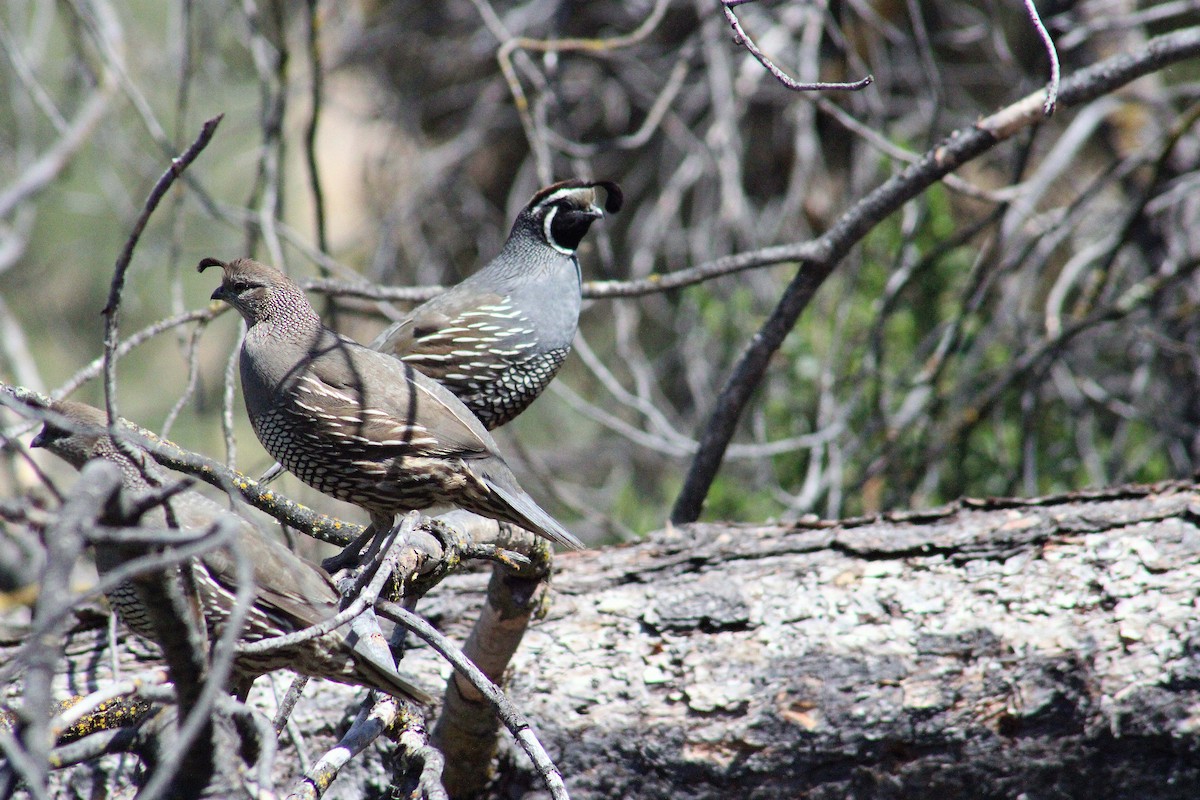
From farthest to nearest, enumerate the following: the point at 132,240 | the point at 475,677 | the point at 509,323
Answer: the point at 509,323 → the point at 475,677 → the point at 132,240

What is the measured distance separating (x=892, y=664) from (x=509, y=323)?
1.31 meters

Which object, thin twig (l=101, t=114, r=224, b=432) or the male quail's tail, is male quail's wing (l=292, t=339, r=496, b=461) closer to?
the male quail's tail

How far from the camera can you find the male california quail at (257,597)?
6.13 ft

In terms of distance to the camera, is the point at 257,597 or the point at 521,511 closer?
the point at 257,597

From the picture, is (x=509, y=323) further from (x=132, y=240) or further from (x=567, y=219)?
(x=132, y=240)

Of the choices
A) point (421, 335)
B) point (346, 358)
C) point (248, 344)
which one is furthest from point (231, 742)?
point (421, 335)

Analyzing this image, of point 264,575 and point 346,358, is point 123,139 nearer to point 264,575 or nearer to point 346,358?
point 346,358

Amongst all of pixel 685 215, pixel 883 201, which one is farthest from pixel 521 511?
pixel 685 215

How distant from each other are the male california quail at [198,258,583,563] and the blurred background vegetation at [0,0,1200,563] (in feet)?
0.47

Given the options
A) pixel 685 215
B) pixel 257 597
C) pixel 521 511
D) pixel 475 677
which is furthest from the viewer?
pixel 685 215

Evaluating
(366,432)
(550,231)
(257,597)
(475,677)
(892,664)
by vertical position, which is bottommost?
(475,677)

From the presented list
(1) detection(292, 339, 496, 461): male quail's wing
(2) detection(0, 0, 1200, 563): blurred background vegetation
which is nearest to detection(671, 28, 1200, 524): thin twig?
(2) detection(0, 0, 1200, 563): blurred background vegetation

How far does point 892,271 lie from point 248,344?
2.03 metres

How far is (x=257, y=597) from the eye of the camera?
2123mm
